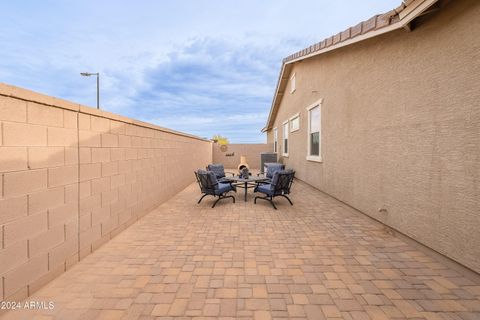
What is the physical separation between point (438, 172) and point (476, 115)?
2.78 feet

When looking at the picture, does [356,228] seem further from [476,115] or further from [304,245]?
[476,115]

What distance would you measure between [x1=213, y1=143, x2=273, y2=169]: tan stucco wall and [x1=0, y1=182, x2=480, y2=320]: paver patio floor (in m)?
14.0

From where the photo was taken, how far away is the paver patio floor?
1985mm

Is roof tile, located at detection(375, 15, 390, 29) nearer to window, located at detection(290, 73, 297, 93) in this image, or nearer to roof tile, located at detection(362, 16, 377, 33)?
roof tile, located at detection(362, 16, 377, 33)

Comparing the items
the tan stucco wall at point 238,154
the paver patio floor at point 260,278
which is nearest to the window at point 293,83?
the tan stucco wall at point 238,154

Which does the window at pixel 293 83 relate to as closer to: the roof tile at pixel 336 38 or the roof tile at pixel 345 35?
the roof tile at pixel 336 38

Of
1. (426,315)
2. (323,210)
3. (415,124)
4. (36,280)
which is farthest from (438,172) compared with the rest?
(36,280)

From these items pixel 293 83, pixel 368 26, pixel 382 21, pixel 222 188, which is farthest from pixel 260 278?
pixel 293 83

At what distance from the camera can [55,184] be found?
2.53 metres

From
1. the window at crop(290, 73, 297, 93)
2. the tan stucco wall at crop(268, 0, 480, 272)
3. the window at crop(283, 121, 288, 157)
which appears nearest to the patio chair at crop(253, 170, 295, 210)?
the tan stucco wall at crop(268, 0, 480, 272)

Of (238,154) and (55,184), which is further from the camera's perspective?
(238,154)

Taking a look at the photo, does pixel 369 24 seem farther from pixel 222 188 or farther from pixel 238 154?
pixel 238 154

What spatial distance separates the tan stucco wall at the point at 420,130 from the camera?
8.53 ft

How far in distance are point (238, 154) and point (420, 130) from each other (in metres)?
15.3
